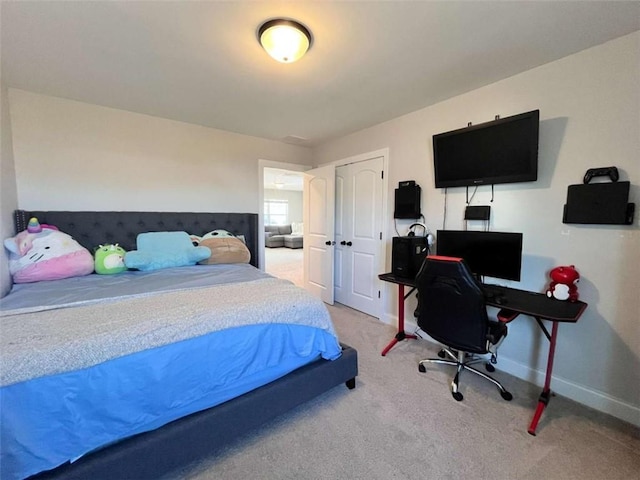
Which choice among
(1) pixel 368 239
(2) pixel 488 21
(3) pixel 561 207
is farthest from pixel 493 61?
(1) pixel 368 239

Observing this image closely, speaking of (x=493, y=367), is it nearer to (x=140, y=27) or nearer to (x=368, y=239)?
(x=368, y=239)

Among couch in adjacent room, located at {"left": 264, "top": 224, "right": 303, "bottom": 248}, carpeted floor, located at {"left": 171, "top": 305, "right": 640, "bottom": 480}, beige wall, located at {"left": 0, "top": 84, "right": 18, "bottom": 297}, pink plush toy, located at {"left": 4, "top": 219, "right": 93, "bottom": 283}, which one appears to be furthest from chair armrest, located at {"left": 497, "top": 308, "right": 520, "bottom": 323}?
couch in adjacent room, located at {"left": 264, "top": 224, "right": 303, "bottom": 248}

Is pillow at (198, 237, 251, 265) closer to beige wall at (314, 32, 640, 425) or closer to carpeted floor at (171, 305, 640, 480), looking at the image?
carpeted floor at (171, 305, 640, 480)

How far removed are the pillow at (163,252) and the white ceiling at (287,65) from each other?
1333 millimetres

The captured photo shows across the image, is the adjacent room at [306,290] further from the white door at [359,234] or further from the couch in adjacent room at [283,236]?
the couch in adjacent room at [283,236]

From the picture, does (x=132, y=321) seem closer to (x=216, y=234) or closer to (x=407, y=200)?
(x=216, y=234)

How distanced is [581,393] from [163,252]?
358 cm

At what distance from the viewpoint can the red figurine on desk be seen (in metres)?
1.81

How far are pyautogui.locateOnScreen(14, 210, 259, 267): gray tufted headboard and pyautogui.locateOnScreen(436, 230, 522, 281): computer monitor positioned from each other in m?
2.48

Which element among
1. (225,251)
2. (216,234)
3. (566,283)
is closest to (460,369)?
(566,283)

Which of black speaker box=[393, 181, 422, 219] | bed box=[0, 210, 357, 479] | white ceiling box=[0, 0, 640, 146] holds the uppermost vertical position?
white ceiling box=[0, 0, 640, 146]

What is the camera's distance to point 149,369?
3.90 ft

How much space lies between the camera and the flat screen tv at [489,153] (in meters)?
1.93

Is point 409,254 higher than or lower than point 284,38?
lower
